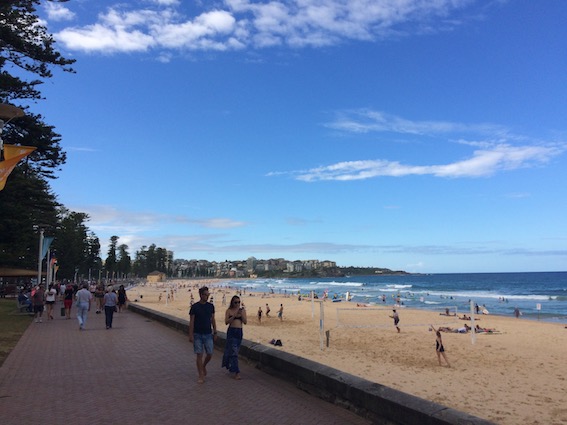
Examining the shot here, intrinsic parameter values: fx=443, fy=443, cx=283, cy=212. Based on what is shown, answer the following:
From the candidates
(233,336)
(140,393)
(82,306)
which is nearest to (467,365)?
(233,336)

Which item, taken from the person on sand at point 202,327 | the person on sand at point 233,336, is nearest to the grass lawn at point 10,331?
the person on sand at point 202,327

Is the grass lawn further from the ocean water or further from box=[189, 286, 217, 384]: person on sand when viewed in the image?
the ocean water

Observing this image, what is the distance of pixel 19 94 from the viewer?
16422mm

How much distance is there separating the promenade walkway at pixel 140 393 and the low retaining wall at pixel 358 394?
0.50ft

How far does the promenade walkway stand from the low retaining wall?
0.50 feet

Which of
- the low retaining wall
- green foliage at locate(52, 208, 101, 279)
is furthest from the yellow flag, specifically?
green foliage at locate(52, 208, 101, 279)

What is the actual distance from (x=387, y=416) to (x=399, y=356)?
1032cm

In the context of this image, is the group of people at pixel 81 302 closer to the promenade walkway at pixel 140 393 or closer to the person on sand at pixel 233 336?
→ the promenade walkway at pixel 140 393

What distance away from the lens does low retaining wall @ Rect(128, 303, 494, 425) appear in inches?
169

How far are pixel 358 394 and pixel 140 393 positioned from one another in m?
3.12

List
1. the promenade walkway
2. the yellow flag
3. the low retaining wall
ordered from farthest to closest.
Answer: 1. the yellow flag
2. the promenade walkway
3. the low retaining wall

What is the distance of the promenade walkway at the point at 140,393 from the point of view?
5262 mm

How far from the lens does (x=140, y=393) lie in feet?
20.8

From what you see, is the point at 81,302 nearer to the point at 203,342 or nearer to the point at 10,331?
the point at 10,331
